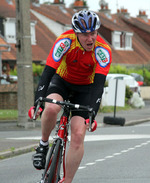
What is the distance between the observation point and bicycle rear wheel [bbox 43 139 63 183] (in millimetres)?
5887

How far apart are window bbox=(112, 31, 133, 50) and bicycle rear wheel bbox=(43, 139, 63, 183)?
51053 mm

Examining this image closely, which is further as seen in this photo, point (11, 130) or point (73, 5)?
point (73, 5)

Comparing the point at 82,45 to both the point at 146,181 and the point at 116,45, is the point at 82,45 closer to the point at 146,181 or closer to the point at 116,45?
the point at 146,181

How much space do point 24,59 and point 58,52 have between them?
1131cm

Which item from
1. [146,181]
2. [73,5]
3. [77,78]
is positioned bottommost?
[73,5]

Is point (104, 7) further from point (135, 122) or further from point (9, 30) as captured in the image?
point (135, 122)

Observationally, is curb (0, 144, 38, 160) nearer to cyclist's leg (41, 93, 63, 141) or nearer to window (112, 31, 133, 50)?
cyclist's leg (41, 93, 63, 141)

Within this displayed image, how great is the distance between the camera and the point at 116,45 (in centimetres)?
5753

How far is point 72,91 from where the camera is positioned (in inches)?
261

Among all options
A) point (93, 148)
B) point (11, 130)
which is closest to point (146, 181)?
point (93, 148)

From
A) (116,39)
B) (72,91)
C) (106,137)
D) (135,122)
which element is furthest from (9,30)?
(72,91)

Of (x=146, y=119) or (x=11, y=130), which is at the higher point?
(x=11, y=130)

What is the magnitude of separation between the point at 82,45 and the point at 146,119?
18.7 meters

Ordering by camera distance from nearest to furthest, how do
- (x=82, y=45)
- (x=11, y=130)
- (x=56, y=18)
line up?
(x=82, y=45) → (x=11, y=130) → (x=56, y=18)
